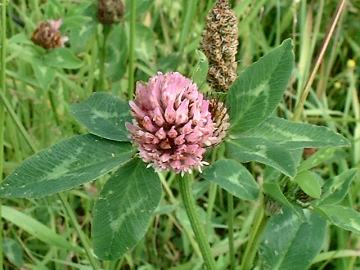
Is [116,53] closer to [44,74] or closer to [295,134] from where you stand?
[44,74]

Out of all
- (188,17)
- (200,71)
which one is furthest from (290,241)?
(188,17)

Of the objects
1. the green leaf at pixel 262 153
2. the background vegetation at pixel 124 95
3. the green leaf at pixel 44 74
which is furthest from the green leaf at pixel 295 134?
the green leaf at pixel 44 74

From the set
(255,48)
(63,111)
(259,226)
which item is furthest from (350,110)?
(259,226)

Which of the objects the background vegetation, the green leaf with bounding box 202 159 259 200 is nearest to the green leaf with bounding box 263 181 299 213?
the green leaf with bounding box 202 159 259 200

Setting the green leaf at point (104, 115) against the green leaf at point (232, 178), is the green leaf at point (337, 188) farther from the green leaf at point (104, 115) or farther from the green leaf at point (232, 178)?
the green leaf at point (104, 115)

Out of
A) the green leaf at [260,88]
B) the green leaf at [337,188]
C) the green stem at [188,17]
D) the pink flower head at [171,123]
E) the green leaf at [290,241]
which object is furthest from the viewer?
the green stem at [188,17]

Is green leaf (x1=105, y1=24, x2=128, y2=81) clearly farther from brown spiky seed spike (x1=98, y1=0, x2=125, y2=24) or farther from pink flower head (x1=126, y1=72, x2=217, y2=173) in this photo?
pink flower head (x1=126, y1=72, x2=217, y2=173)
